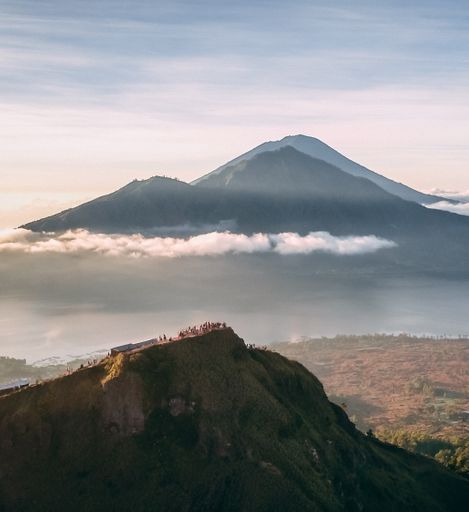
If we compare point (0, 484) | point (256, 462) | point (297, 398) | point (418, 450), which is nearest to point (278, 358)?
point (297, 398)

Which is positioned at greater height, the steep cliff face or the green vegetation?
the steep cliff face

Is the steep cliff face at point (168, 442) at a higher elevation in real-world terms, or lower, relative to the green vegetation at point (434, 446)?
higher

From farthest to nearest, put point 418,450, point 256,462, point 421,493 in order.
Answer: point 418,450
point 421,493
point 256,462

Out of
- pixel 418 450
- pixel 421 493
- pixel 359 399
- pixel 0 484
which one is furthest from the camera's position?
pixel 359 399

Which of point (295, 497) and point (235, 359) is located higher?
point (235, 359)

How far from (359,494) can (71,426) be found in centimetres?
3067

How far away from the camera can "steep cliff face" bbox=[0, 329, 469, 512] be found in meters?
61.9

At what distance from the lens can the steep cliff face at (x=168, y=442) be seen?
203ft

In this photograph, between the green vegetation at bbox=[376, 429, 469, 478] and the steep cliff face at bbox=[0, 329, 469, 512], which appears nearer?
the steep cliff face at bbox=[0, 329, 469, 512]

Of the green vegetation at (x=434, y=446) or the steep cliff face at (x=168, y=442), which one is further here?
the green vegetation at (x=434, y=446)

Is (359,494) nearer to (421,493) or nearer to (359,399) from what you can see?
(421,493)

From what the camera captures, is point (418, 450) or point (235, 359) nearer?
point (235, 359)

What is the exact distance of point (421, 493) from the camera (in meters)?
84.6

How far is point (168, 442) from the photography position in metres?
64.6
